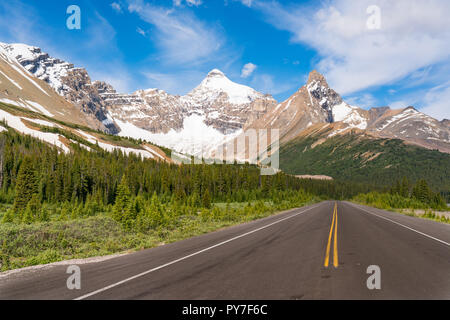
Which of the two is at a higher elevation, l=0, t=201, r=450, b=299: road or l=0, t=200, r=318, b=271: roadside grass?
l=0, t=201, r=450, b=299: road

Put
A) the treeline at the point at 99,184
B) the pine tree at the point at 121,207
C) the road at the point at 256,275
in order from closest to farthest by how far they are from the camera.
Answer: the road at the point at 256,275, the pine tree at the point at 121,207, the treeline at the point at 99,184

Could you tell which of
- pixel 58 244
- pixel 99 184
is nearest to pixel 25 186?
pixel 99 184

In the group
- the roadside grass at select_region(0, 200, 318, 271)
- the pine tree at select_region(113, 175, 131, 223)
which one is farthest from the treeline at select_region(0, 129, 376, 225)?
the roadside grass at select_region(0, 200, 318, 271)

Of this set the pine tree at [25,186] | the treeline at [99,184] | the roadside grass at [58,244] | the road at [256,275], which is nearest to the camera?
the road at [256,275]

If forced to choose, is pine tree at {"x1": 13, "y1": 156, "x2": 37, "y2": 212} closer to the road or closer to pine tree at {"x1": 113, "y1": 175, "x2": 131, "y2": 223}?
pine tree at {"x1": 113, "y1": 175, "x2": 131, "y2": 223}

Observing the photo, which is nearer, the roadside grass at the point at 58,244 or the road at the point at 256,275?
the road at the point at 256,275

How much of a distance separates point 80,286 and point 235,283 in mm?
4316

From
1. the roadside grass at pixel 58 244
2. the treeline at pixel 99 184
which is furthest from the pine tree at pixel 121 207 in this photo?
the treeline at pixel 99 184

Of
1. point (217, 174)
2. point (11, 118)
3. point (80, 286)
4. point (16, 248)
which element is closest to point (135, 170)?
point (217, 174)

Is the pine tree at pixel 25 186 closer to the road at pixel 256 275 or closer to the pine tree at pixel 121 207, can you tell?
the pine tree at pixel 121 207

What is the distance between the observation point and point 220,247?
482 inches

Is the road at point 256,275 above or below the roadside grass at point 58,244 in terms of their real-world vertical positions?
above

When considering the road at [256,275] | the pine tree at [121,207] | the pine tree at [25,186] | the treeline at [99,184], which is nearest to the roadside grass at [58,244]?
the road at [256,275]

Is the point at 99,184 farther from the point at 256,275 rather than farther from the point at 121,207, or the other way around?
→ the point at 256,275
